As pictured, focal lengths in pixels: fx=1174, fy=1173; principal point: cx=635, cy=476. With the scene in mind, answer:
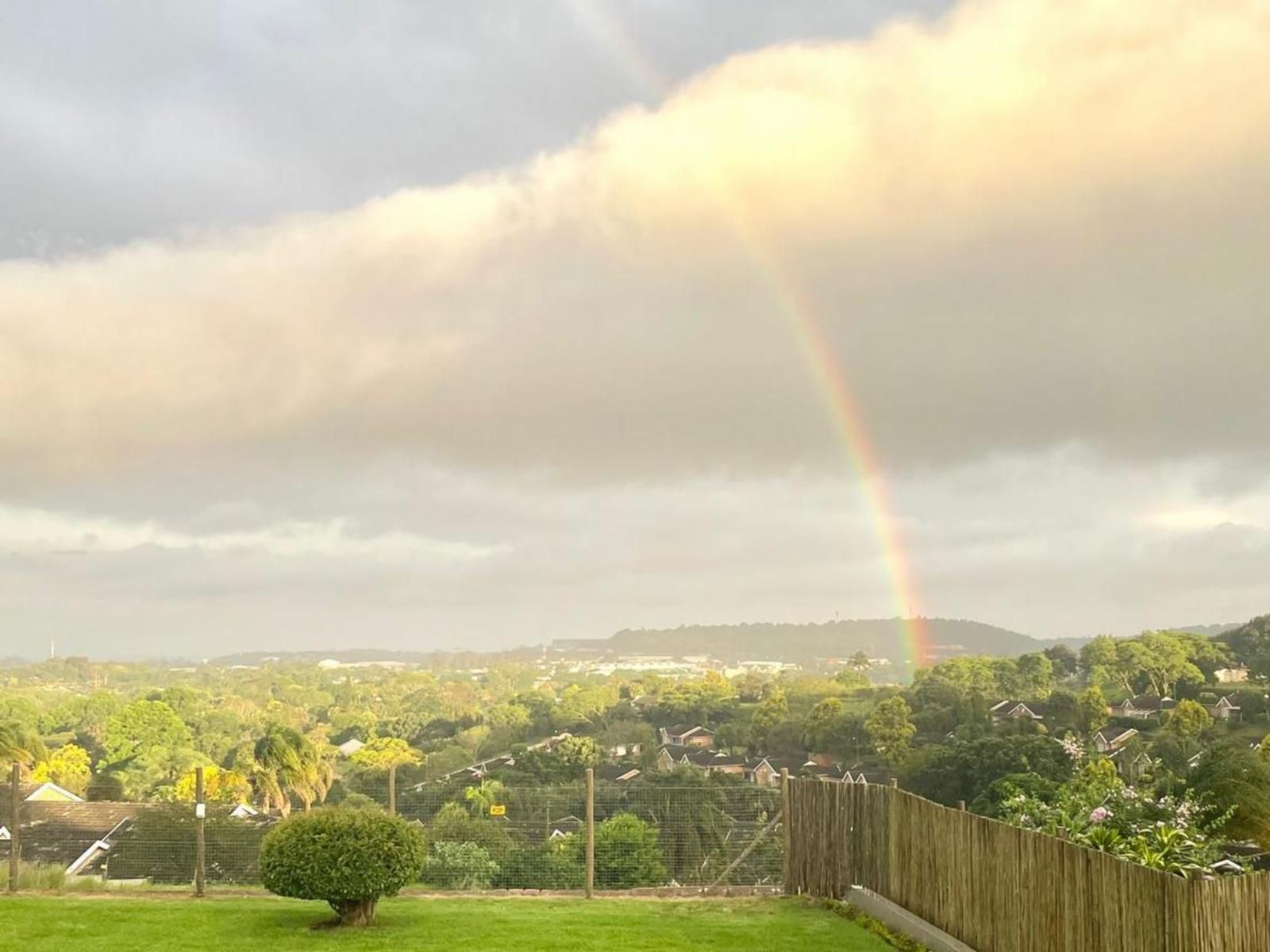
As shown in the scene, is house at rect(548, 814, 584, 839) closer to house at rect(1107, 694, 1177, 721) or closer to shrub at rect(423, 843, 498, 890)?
shrub at rect(423, 843, 498, 890)

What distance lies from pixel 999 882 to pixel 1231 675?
234 feet

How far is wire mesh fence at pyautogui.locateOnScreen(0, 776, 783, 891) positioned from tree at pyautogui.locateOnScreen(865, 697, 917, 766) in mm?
45760

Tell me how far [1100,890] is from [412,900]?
929cm

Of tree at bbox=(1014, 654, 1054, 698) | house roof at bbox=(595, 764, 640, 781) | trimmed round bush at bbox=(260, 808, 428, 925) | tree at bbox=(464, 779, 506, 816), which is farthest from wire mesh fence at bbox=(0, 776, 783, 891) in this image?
tree at bbox=(1014, 654, 1054, 698)

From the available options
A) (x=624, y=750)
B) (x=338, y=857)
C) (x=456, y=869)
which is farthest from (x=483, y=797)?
(x=624, y=750)

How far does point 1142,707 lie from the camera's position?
68.5 meters

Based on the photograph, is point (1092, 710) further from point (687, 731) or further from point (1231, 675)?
point (687, 731)

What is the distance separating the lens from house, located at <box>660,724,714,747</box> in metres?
81.1

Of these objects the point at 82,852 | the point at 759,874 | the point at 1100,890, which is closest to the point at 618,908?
the point at 759,874

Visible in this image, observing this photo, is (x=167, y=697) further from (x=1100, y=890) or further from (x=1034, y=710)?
(x=1100, y=890)

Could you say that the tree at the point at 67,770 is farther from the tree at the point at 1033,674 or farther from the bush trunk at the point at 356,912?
the bush trunk at the point at 356,912

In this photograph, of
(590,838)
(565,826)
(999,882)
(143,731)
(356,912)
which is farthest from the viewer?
(143,731)

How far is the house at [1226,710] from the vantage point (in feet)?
183

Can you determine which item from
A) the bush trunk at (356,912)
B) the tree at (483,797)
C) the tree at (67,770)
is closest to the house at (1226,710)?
the tree at (483,797)
